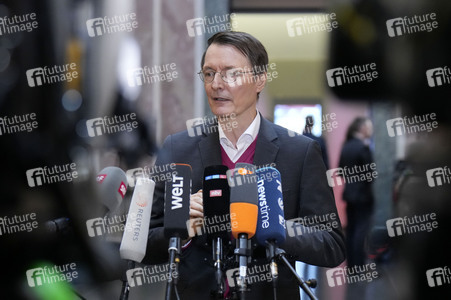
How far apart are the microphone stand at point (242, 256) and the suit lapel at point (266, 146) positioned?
565mm

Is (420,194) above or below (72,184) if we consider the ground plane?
below

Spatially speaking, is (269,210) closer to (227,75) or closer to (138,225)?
(138,225)

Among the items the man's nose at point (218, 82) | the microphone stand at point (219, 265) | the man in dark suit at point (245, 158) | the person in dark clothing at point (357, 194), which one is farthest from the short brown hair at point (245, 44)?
the person in dark clothing at point (357, 194)

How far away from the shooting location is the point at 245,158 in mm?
2547

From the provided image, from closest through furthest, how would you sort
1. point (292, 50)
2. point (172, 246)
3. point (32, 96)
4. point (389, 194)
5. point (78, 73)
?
1. point (172, 246)
2. point (32, 96)
3. point (78, 73)
4. point (389, 194)
5. point (292, 50)

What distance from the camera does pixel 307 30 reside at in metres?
9.08

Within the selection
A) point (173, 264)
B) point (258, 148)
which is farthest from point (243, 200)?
point (258, 148)

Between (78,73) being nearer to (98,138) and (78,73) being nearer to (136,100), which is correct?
(98,138)

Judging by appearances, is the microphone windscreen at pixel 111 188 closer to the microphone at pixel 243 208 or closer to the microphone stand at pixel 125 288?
the microphone stand at pixel 125 288

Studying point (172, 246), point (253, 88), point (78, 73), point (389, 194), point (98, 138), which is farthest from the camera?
point (389, 194)

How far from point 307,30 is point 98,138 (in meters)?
3.72

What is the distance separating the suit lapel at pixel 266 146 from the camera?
2.47 m

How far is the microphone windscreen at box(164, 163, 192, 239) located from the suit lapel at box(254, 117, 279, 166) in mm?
457

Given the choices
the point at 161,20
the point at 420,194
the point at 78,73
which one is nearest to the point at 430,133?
the point at 420,194
